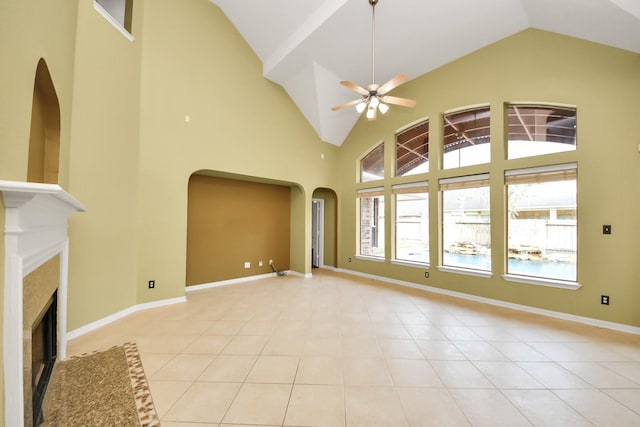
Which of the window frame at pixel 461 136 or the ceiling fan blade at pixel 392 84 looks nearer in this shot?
the ceiling fan blade at pixel 392 84

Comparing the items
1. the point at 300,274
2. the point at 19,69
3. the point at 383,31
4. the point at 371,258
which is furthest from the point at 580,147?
the point at 19,69

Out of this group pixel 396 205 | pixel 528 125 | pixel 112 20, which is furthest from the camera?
pixel 396 205

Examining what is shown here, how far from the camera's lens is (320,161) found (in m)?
6.26

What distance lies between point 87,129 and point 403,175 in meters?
5.39

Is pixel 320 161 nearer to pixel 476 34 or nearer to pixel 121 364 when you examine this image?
pixel 476 34

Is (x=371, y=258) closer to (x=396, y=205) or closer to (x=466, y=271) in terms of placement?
(x=396, y=205)

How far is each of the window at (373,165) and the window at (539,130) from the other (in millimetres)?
2548

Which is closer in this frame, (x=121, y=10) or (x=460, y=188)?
(x=121, y=10)

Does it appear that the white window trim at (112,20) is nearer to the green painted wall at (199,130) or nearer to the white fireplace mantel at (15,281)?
the green painted wall at (199,130)

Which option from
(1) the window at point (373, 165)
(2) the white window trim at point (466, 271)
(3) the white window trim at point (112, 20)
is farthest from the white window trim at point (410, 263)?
(3) the white window trim at point (112, 20)

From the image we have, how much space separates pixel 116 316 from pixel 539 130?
23.0 feet

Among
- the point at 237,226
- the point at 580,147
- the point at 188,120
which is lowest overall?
the point at 237,226

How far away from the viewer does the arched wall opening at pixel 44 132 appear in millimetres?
2072

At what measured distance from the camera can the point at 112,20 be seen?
124 inches
